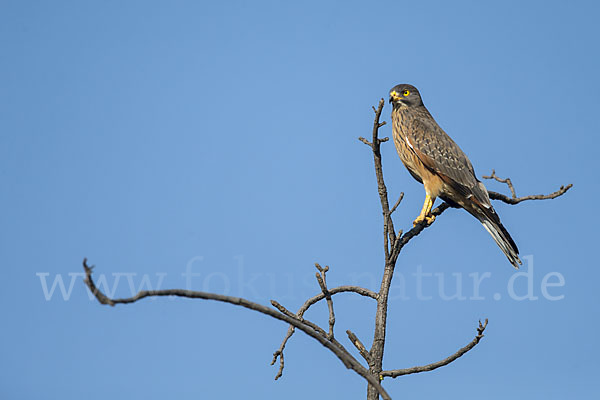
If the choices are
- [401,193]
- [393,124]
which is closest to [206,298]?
[401,193]

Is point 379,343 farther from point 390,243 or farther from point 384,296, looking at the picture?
point 390,243

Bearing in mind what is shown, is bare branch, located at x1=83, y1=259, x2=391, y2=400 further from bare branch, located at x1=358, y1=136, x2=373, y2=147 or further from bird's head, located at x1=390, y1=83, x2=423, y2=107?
bird's head, located at x1=390, y1=83, x2=423, y2=107

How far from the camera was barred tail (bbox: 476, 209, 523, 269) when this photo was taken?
23.2 feet

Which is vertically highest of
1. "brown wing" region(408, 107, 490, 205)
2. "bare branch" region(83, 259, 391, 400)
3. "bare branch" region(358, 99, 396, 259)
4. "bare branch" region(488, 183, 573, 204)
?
"brown wing" region(408, 107, 490, 205)

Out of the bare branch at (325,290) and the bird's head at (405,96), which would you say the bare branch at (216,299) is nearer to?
the bare branch at (325,290)

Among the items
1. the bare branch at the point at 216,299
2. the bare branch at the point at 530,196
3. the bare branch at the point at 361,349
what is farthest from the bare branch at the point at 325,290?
the bare branch at the point at 530,196

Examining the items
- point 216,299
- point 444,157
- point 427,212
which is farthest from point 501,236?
point 216,299

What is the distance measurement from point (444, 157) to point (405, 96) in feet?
3.95

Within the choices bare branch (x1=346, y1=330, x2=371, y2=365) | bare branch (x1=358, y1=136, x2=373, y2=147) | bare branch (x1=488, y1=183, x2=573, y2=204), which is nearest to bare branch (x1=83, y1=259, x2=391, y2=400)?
bare branch (x1=346, y1=330, x2=371, y2=365)

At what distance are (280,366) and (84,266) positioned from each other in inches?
105

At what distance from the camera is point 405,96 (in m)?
8.60

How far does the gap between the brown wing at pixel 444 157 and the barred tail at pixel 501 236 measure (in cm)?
16

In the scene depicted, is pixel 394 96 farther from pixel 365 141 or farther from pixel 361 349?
pixel 361 349

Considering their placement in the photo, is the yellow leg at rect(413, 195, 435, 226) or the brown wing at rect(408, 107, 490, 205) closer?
the yellow leg at rect(413, 195, 435, 226)
